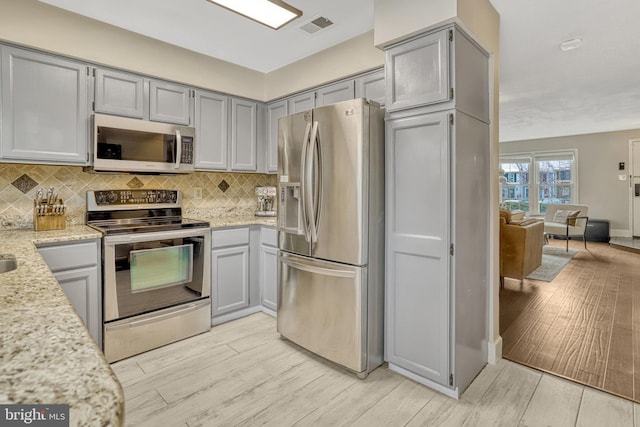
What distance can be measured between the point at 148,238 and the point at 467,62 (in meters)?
2.57

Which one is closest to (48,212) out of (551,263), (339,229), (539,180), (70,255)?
(70,255)

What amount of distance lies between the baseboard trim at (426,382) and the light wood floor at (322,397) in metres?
0.03

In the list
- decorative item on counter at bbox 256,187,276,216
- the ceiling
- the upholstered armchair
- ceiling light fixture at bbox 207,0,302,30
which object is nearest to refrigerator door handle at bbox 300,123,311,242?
ceiling light fixture at bbox 207,0,302,30

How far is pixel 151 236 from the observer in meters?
2.62

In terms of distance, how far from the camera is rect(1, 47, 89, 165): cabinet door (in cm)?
230

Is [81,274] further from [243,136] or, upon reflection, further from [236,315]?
[243,136]

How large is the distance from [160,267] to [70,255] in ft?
2.01

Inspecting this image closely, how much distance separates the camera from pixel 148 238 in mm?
2605

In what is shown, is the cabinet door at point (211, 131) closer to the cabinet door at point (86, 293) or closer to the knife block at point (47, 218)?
the knife block at point (47, 218)

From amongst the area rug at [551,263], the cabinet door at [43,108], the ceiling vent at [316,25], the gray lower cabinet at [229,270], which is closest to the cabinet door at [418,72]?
the ceiling vent at [316,25]

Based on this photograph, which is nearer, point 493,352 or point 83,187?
point 493,352

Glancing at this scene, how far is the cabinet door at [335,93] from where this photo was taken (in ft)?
9.62

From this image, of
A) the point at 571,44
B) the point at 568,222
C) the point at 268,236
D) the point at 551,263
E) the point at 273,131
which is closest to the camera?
the point at 571,44

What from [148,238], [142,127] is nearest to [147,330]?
[148,238]
